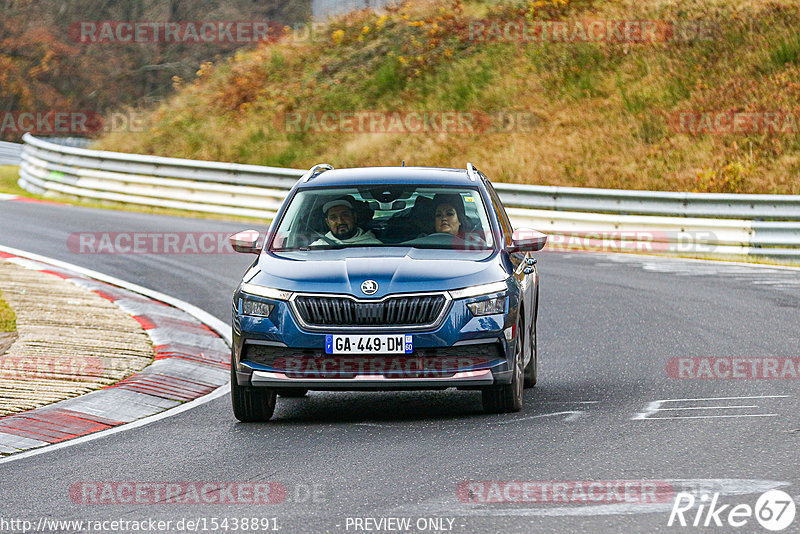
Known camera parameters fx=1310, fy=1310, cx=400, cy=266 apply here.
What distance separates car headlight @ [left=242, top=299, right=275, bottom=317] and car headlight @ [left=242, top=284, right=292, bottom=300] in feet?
0.18

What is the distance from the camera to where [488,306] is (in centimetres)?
883

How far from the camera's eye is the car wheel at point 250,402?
906cm

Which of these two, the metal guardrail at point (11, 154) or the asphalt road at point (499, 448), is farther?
the metal guardrail at point (11, 154)

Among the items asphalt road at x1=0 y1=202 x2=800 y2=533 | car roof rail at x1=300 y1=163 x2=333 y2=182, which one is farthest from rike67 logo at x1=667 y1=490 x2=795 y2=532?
car roof rail at x1=300 y1=163 x2=333 y2=182

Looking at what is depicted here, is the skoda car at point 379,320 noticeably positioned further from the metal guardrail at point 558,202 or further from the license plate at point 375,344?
the metal guardrail at point 558,202

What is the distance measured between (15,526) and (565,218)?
1759 cm

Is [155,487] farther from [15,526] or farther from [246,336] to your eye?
[246,336]

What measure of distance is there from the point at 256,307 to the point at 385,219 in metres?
1.48

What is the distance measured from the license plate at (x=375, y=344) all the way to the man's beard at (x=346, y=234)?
1313 mm

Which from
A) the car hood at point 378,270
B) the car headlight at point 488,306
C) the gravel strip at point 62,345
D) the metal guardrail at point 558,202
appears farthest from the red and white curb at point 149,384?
the metal guardrail at point 558,202

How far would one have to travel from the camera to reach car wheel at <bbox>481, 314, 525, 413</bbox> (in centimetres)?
909

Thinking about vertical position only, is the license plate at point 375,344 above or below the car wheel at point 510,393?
above

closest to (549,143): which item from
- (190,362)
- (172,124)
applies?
(172,124)

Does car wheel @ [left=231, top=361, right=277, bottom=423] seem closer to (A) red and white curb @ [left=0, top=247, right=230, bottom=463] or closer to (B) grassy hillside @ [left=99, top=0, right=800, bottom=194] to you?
(A) red and white curb @ [left=0, top=247, right=230, bottom=463]
